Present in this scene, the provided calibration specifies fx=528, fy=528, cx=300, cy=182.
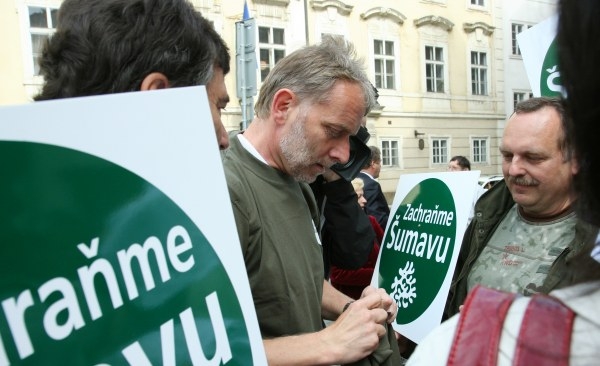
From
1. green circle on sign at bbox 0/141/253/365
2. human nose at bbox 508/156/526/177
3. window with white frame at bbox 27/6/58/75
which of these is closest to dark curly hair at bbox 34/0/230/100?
green circle on sign at bbox 0/141/253/365

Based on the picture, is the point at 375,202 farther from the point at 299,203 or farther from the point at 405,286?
the point at 299,203

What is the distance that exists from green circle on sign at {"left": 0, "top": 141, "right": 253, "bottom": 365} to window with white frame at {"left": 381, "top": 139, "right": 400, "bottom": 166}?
17.5 meters

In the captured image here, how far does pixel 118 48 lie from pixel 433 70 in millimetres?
19409

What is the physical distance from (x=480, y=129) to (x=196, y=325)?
20.9m

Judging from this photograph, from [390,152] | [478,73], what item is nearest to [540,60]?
[390,152]

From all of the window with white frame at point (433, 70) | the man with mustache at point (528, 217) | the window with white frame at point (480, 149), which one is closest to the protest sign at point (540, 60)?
the man with mustache at point (528, 217)

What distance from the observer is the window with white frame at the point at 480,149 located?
20531 mm

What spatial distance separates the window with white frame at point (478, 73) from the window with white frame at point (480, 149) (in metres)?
1.82

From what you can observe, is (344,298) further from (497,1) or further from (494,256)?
(497,1)

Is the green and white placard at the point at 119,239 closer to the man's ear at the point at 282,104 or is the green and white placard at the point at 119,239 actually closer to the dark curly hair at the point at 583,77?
the dark curly hair at the point at 583,77

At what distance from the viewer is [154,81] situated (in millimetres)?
1053

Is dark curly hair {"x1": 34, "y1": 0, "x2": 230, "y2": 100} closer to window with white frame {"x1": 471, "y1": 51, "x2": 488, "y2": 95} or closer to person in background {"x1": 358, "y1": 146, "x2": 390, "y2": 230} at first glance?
person in background {"x1": 358, "y1": 146, "x2": 390, "y2": 230}

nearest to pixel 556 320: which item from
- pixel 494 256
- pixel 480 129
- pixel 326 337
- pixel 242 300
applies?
pixel 242 300

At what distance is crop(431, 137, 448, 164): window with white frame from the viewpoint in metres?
19.4
